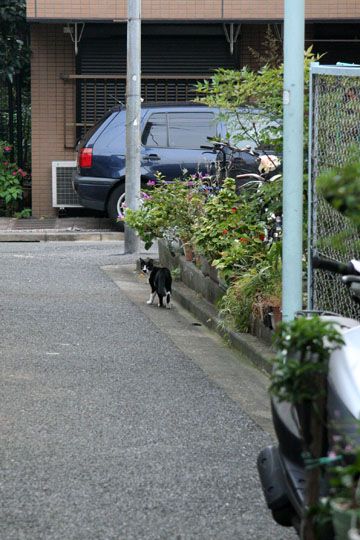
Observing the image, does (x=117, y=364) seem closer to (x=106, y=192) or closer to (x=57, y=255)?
(x=57, y=255)

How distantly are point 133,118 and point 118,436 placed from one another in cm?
1018

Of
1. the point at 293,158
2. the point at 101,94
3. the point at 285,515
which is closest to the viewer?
the point at 285,515

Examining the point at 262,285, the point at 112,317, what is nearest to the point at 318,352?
the point at 262,285

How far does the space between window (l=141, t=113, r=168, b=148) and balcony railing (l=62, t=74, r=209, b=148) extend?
2544 millimetres

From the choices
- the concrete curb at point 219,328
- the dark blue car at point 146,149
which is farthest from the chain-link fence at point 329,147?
the dark blue car at point 146,149

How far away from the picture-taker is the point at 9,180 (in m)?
21.2

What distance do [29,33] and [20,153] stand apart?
7.04 feet

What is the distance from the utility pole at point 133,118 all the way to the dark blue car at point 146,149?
2.20 metres

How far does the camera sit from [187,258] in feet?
43.7

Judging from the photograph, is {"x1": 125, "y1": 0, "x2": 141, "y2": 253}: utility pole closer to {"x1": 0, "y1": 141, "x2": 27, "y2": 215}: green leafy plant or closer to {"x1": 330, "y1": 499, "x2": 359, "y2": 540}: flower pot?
{"x1": 0, "y1": 141, "x2": 27, "y2": 215}: green leafy plant

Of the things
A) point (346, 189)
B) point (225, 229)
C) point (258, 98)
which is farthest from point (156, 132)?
point (346, 189)

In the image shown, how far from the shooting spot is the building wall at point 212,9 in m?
20.3

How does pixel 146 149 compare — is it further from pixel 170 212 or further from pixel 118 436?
pixel 118 436

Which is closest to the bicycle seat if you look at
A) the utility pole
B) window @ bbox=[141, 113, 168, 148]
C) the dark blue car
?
the utility pole
